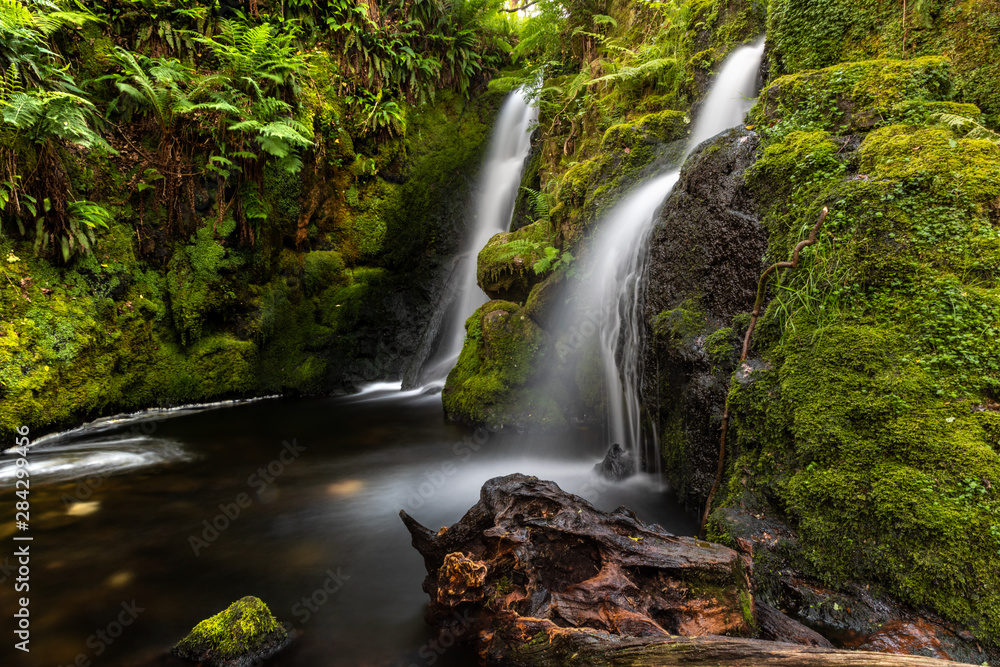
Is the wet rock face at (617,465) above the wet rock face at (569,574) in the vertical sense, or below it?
below

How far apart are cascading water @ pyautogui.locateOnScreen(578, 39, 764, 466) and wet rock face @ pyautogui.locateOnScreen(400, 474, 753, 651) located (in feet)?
7.37

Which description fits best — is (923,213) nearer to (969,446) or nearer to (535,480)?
(969,446)

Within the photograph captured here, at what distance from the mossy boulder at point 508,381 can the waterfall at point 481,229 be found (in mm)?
2203

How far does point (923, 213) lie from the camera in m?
2.64

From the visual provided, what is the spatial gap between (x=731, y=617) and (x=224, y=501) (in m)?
4.45

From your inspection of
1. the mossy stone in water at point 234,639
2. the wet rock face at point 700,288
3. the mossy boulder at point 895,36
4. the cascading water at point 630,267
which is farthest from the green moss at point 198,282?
the mossy boulder at point 895,36

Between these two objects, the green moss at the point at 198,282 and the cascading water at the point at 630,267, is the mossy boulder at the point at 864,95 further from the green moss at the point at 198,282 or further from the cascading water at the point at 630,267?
the green moss at the point at 198,282

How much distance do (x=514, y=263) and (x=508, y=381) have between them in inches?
77.7

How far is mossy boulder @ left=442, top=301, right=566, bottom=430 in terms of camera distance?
242 inches

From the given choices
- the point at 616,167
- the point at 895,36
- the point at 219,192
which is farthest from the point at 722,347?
the point at 219,192

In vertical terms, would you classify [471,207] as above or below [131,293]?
above

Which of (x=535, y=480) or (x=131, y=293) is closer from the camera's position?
(x=535, y=480)

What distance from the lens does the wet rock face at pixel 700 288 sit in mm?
3537

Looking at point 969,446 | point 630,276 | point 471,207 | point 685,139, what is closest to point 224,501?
point 630,276
